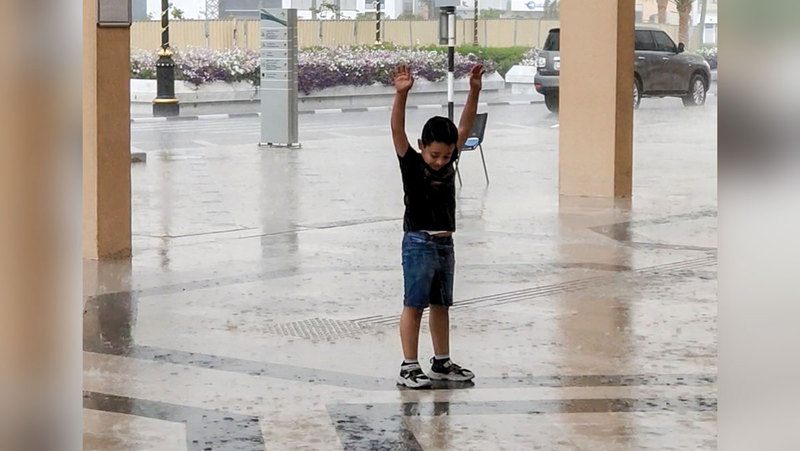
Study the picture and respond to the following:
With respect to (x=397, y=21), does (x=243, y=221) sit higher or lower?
lower

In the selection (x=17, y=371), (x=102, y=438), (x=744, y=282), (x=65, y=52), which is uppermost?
(x=65, y=52)

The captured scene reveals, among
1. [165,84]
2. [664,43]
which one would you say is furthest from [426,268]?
[664,43]

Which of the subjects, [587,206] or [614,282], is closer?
[614,282]

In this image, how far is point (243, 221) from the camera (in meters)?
13.7

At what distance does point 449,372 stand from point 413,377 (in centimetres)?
21

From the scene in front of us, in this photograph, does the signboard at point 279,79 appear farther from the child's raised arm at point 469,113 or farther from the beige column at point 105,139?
the child's raised arm at point 469,113

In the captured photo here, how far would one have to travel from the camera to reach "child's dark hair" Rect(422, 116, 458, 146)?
6.56m

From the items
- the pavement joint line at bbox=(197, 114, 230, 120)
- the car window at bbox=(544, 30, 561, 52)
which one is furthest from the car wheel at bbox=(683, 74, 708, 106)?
the pavement joint line at bbox=(197, 114, 230, 120)

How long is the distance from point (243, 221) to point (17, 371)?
1215 cm

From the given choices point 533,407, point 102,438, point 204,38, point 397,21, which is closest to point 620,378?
point 533,407

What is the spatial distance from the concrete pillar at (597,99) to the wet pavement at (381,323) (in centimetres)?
50

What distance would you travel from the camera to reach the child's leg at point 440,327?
6.73m

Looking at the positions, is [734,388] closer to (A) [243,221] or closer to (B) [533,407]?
(B) [533,407]

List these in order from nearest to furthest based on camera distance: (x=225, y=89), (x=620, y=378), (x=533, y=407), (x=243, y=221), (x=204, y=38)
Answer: (x=533, y=407) → (x=620, y=378) → (x=243, y=221) → (x=225, y=89) → (x=204, y=38)
